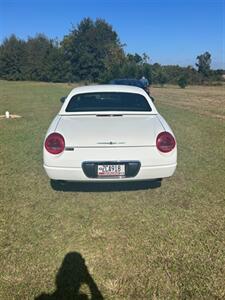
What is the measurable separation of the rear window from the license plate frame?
50.5 inches

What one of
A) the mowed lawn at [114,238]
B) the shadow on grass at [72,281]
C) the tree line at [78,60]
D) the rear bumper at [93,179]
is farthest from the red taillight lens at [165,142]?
the tree line at [78,60]

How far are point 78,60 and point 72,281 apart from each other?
71.4 meters

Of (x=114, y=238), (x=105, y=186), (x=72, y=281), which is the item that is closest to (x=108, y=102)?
(x=105, y=186)

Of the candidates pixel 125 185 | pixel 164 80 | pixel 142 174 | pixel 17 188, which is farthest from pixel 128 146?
pixel 164 80

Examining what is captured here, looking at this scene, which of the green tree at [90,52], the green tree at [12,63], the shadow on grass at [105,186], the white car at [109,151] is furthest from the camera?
the green tree at [12,63]

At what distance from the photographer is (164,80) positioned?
6238cm

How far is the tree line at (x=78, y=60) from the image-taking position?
6925 centimetres

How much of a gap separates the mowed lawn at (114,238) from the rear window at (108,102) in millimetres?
1211

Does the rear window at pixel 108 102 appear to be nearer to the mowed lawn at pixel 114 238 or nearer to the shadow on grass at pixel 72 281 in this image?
the mowed lawn at pixel 114 238

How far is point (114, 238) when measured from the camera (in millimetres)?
3873

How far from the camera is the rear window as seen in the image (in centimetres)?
547

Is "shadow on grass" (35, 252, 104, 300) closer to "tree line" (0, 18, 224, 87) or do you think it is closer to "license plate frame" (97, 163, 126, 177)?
"license plate frame" (97, 163, 126, 177)

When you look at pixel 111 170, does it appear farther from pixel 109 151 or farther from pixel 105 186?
pixel 105 186

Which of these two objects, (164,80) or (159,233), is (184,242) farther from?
(164,80)
